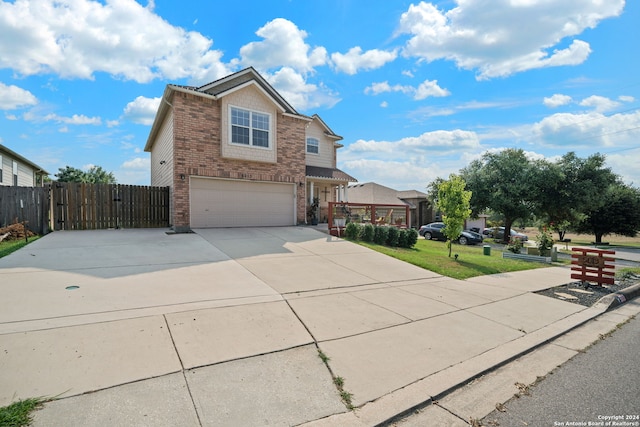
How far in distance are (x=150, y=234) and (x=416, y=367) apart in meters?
11.1

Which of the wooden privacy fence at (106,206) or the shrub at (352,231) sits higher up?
the wooden privacy fence at (106,206)

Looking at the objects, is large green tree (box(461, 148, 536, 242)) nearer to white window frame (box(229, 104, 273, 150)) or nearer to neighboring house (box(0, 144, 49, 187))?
white window frame (box(229, 104, 273, 150))

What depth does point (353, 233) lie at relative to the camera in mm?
13438

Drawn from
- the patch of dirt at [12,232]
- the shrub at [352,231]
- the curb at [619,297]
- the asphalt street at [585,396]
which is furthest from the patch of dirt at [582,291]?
the patch of dirt at [12,232]

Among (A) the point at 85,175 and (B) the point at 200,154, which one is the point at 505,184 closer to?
(B) the point at 200,154

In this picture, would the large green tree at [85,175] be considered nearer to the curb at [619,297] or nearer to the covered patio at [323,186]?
Result: the covered patio at [323,186]

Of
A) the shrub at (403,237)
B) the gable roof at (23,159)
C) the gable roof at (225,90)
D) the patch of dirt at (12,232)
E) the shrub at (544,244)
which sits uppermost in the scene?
the gable roof at (225,90)

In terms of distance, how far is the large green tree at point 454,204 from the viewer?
1180 centimetres

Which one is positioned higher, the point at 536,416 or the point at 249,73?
the point at 249,73

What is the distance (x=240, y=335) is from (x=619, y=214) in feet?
126

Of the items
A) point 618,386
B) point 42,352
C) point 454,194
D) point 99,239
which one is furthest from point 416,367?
→ point 99,239

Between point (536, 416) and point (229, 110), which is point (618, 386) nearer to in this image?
point (536, 416)

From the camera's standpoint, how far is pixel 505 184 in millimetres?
24516

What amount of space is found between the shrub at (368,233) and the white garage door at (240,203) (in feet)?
14.5
